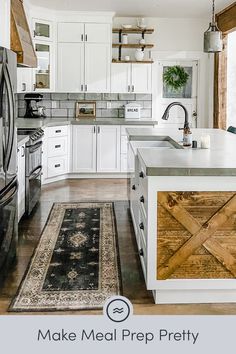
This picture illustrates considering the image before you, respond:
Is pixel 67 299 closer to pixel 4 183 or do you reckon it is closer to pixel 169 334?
pixel 4 183

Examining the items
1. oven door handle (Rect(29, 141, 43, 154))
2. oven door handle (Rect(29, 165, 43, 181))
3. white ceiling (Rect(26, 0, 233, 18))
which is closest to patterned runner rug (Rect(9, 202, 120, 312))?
oven door handle (Rect(29, 165, 43, 181))

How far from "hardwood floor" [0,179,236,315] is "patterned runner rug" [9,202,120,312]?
69mm

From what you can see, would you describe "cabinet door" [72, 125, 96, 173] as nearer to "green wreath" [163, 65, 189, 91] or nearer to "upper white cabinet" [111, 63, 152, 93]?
"upper white cabinet" [111, 63, 152, 93]

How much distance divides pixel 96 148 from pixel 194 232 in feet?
16.2

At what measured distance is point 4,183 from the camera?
3371mm

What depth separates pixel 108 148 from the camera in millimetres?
7680

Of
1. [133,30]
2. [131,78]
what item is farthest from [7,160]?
[133,30]

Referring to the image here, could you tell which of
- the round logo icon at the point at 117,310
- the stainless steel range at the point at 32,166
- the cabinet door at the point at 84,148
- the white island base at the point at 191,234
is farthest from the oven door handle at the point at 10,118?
the cabinet door at the point at 84,148

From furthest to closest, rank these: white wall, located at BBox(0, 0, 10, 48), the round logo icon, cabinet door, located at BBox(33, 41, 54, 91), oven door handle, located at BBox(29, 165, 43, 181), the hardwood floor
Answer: cabinet door, located at BBox(33, 41, 54, 91), oven door handle, located at BBox(29, 165, 43, 181), white wall, located at BBox(0, 0, 10, 48), the hardwood floor, the round logo icon

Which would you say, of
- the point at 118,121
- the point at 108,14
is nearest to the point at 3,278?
the point at 118,121

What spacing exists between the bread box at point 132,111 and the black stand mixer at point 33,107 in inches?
54.0

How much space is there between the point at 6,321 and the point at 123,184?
20.7 feet

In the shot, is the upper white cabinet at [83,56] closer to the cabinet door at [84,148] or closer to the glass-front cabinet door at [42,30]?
the glass-front cabinet door at [42,30]

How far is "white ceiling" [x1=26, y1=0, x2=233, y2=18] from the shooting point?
6.75 meters
